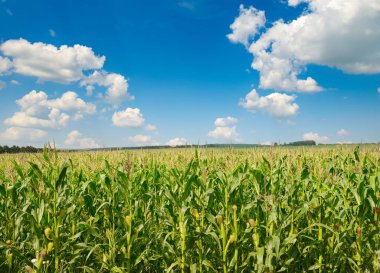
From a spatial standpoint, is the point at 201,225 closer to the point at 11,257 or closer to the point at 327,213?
the point at 327,213

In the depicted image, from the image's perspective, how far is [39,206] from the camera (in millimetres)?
5324

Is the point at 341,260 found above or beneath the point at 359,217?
beneath

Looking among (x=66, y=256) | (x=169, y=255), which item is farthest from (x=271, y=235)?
(x=66, y=256)

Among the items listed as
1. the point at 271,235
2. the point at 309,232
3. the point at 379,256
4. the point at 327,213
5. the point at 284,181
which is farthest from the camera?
the point at 284,181

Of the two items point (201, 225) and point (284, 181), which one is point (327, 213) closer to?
point (284, 181)

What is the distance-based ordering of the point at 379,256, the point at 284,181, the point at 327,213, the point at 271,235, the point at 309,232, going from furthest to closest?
the point at 284,181
the point at 327,213
the point at 309,232
the point at 379,256
the point at 271,235

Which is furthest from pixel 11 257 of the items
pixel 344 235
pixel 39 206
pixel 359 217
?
pixel 359 217

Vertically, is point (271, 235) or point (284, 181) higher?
point (284, 181)

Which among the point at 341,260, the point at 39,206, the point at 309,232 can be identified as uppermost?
the point at 39,206

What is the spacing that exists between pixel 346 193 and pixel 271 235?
2255 mm

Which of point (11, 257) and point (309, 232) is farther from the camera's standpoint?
point (309, 232)

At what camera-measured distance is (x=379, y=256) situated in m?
5.49

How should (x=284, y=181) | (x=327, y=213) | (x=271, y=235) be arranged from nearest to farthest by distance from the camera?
(x=271, y=235) → (x=327, y=213) → (x=284, y=181)

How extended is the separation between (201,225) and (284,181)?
232 centimetres
